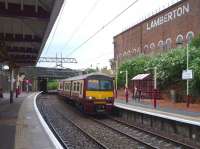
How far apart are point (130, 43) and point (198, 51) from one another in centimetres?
3682

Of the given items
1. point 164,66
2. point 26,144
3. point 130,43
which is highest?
point 130,43

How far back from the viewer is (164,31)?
57.2 m

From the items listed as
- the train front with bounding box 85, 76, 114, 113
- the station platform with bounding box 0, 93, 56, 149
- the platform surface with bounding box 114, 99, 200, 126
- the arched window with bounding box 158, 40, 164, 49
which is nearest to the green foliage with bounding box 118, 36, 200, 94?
the platform surface with bounding box 114, 99, 200, 126

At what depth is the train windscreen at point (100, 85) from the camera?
26150 mm

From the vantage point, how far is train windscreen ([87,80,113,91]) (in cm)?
2615

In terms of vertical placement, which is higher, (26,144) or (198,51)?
(198,51)

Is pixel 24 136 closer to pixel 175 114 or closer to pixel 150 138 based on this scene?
pixel 150 138

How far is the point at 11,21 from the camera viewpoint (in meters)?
22.3

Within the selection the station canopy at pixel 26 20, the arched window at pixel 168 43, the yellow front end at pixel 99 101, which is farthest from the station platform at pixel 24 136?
the arched window at pixel 168 43

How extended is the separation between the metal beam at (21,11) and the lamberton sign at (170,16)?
112 ft

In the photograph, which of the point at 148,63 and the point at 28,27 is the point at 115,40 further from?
the point at 28,27

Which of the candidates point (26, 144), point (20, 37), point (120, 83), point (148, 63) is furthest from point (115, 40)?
point (26, 144)

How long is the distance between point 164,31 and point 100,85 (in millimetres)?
32577

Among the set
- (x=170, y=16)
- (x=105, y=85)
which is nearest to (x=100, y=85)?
(x=105, y=85)
